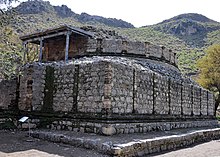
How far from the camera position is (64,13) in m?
89.4

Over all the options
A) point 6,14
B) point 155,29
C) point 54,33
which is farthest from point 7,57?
point 155,29

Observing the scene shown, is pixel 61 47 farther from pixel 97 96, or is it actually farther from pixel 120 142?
pixel 120 142

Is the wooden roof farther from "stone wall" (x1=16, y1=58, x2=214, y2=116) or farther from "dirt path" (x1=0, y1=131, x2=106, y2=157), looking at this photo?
"dirt path" (x1=0, y1=131, x2=106, y2=157)

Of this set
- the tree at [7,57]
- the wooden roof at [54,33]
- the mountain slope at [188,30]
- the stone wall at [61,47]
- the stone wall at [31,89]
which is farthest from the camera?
the mountain slope at [188,30]

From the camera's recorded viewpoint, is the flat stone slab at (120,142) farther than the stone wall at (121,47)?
No

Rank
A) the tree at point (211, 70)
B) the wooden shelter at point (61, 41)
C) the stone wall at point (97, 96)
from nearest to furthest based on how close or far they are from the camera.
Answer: the stone wall at point (97, 96)
the wooden shelter at point (61, 41)
the tree at point (211, 70)

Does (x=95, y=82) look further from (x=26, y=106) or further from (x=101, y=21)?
(x=101, y=21)

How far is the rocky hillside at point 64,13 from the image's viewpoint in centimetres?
7469

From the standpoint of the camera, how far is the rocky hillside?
74.7 m

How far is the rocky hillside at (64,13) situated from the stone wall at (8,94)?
57794 millimetres

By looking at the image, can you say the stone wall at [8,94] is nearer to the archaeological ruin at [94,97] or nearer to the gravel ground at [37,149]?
the archaeological ruin at [94,97]

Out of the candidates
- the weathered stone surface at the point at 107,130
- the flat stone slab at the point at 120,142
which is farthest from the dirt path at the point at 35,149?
the weathered stone surface at the point at 107,130

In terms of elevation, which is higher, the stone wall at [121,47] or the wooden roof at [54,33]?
the wooden roof at [54,33]

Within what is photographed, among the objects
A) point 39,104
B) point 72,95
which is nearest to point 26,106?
point 39,104
